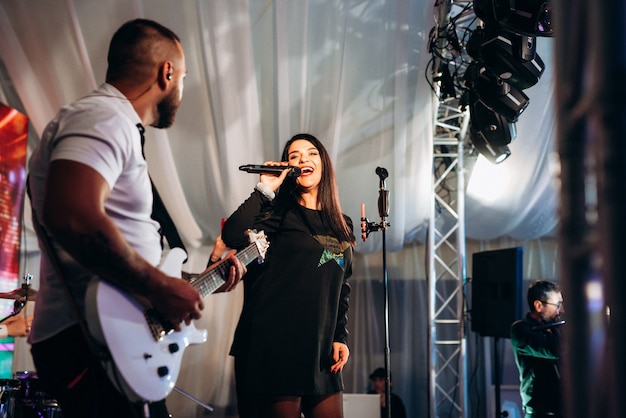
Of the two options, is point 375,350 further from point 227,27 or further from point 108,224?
point 108,224

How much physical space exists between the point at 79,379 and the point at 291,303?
136cm

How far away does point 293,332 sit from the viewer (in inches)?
113

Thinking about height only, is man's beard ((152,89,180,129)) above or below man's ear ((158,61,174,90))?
below

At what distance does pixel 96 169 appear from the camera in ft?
5.26

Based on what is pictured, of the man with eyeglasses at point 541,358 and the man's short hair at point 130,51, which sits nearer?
the man's short hair at point 130,51

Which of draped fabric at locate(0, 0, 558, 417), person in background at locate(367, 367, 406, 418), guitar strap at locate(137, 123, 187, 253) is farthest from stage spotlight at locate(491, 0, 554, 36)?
person in background at locate(367, 367, 406, 418)

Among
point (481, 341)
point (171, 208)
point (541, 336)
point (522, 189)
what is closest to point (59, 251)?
point (541, 336)

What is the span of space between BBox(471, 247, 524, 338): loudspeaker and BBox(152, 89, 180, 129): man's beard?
13.5 ft

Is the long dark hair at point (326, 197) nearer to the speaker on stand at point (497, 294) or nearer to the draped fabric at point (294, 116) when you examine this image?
the draped fabric at point (294, 116)

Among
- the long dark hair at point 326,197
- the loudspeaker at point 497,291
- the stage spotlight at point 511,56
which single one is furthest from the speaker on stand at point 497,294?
the long dark hair at point 326,197

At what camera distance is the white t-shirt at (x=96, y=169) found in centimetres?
162

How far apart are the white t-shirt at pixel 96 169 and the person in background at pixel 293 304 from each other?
113 cm

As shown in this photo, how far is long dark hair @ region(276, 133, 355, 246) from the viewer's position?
3.22 metres

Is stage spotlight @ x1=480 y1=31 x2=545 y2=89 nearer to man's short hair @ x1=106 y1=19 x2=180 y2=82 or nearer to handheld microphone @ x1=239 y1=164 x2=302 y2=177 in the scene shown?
handheld microphone @ x1=239 y1=164 x2=302 y2=177
